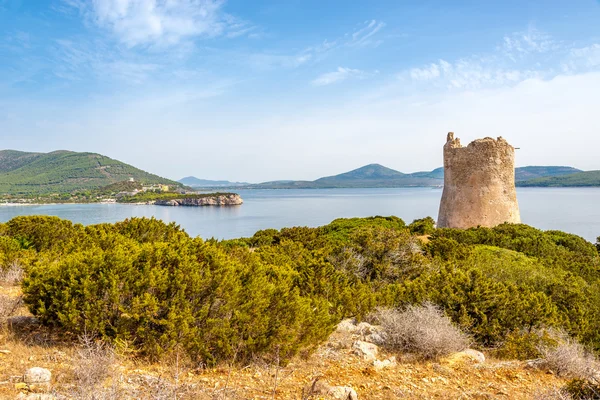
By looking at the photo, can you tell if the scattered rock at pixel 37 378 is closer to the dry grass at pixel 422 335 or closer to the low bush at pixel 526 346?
the dry grass at pixel 422 335

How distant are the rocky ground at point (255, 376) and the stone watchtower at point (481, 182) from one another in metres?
16.2

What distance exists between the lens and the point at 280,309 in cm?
487

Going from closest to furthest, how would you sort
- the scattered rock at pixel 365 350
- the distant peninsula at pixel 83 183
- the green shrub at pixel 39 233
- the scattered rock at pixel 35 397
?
the scattered rock at pixel 35 397
the scattered rock at pixel 365 350
the green shrub at pixel 39 233
the distant peninsula at pixel 83 183

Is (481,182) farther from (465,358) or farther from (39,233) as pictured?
(39,233)

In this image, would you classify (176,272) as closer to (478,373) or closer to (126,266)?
(126,266)

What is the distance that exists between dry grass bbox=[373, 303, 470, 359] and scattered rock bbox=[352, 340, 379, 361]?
0.31 m

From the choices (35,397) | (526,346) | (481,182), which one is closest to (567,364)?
(526,346)

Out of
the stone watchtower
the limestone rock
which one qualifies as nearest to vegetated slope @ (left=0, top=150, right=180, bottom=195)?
the stone watchtower

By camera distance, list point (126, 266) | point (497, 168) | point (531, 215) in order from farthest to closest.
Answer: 1. point (531, 215)
2. point (497, 168)
3. point (126, 266)

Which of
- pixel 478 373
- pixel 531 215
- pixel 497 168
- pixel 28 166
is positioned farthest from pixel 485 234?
pixel 28 166

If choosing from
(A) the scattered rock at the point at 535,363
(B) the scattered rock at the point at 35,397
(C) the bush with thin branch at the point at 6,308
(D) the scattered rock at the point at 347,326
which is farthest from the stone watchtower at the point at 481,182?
(B) the scattered rock at the point at 35,397

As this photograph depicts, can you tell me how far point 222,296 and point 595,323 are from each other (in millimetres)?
7275

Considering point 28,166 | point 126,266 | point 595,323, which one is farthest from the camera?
point 28,166

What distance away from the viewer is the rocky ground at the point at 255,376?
321 cm
